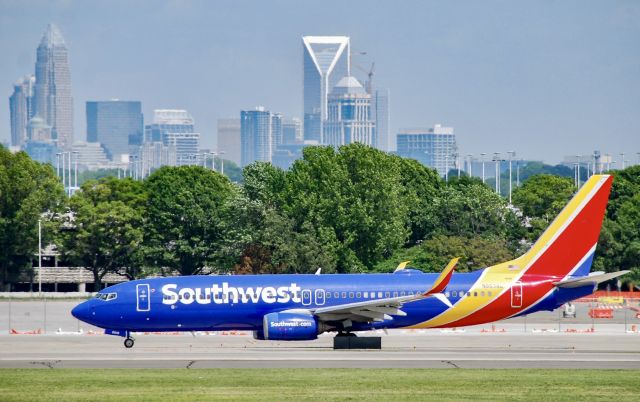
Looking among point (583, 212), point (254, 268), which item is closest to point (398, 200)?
point (254, 268)

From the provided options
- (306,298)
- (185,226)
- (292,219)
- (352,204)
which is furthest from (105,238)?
(306,298)

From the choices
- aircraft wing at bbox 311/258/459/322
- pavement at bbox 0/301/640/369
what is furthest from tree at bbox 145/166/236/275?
aircraft wing at bbox 311/258/459/322

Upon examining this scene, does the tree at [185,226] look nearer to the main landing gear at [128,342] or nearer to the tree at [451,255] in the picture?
the tree at [451,255]

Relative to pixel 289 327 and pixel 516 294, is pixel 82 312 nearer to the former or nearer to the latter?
pixel 289 327

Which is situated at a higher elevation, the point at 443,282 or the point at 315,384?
the point at 443,282

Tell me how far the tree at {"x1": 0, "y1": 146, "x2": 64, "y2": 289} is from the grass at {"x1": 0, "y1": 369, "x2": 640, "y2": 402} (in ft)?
255

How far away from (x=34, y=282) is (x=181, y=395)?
297 feet

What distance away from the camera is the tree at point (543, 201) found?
4975 inches

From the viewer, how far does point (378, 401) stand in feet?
139

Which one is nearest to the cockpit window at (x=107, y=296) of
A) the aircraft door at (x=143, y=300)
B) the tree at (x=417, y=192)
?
the aircraft door at (x=143, y=300)

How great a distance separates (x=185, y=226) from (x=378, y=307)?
209 feet

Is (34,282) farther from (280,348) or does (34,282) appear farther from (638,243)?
(280,348)

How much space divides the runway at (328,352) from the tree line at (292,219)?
109 feet

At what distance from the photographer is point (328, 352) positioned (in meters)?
60.0
